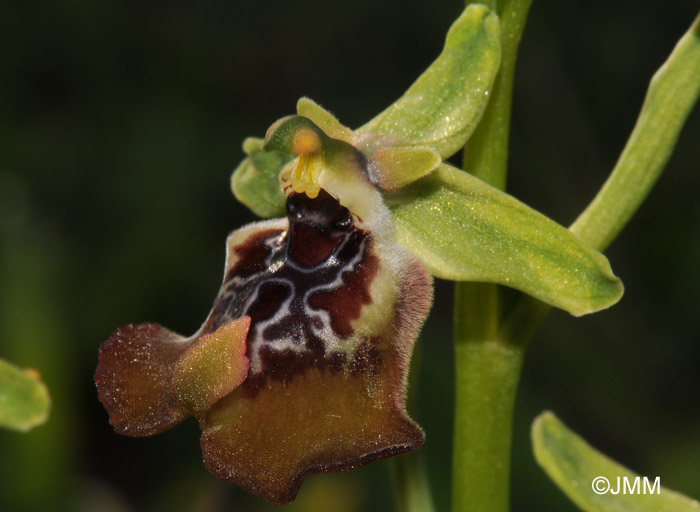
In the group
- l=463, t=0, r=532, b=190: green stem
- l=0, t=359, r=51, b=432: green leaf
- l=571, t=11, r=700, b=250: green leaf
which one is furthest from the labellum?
l=571, t=11, r=700, b=250: green leaf

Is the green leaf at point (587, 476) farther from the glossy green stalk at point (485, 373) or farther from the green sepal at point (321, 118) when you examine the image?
the green sepal at point (321, 118)

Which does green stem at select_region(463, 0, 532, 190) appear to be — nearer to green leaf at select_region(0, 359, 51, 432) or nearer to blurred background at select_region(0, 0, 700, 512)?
green leaf at select_region(0, 359, 51, 432)

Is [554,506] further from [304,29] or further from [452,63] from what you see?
[304,29]

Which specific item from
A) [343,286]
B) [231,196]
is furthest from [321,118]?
[231,196]

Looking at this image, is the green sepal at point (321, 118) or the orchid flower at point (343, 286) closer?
the orchid flower at point (343, 286)

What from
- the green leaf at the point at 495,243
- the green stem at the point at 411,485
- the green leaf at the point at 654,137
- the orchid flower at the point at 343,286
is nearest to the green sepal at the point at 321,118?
the orchid flower at the point at 343,286

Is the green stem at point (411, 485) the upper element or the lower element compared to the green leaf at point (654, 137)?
lower
